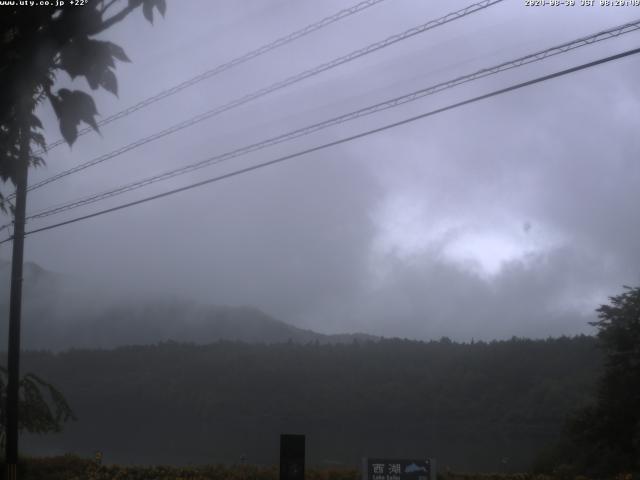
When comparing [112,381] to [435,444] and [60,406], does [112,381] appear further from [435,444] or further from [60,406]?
[60,406]

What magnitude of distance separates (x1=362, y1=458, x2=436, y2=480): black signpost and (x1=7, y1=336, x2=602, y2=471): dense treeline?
20.6 meters

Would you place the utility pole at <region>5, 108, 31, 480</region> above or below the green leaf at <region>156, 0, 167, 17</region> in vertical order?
below

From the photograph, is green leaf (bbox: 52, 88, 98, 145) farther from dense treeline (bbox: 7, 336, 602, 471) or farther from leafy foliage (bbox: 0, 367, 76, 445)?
dense treeline (bbox: 7, 336, 602, 471)

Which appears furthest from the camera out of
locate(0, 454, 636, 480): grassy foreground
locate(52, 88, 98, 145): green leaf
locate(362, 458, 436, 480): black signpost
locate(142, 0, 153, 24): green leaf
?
locate(0, 454, 636, 480): grassy foreground

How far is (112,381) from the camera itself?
73000mm

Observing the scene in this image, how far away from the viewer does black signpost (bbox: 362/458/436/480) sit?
1135 centimetres

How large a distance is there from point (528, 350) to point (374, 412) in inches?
612

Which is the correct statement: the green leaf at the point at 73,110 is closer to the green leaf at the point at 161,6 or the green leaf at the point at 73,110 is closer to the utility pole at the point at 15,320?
the green leaf at the point at 161,6

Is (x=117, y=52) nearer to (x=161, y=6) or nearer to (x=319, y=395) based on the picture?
(x=161, y=6)

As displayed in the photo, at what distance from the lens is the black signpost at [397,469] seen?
11352mm

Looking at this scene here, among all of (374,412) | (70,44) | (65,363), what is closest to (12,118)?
(70,44)

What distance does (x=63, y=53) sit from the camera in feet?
17.9

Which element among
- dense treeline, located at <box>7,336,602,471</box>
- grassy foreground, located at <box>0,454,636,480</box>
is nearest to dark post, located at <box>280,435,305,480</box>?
grassy foreground, located at <box>0,454,636,480</box>

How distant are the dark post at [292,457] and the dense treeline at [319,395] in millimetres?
21053
